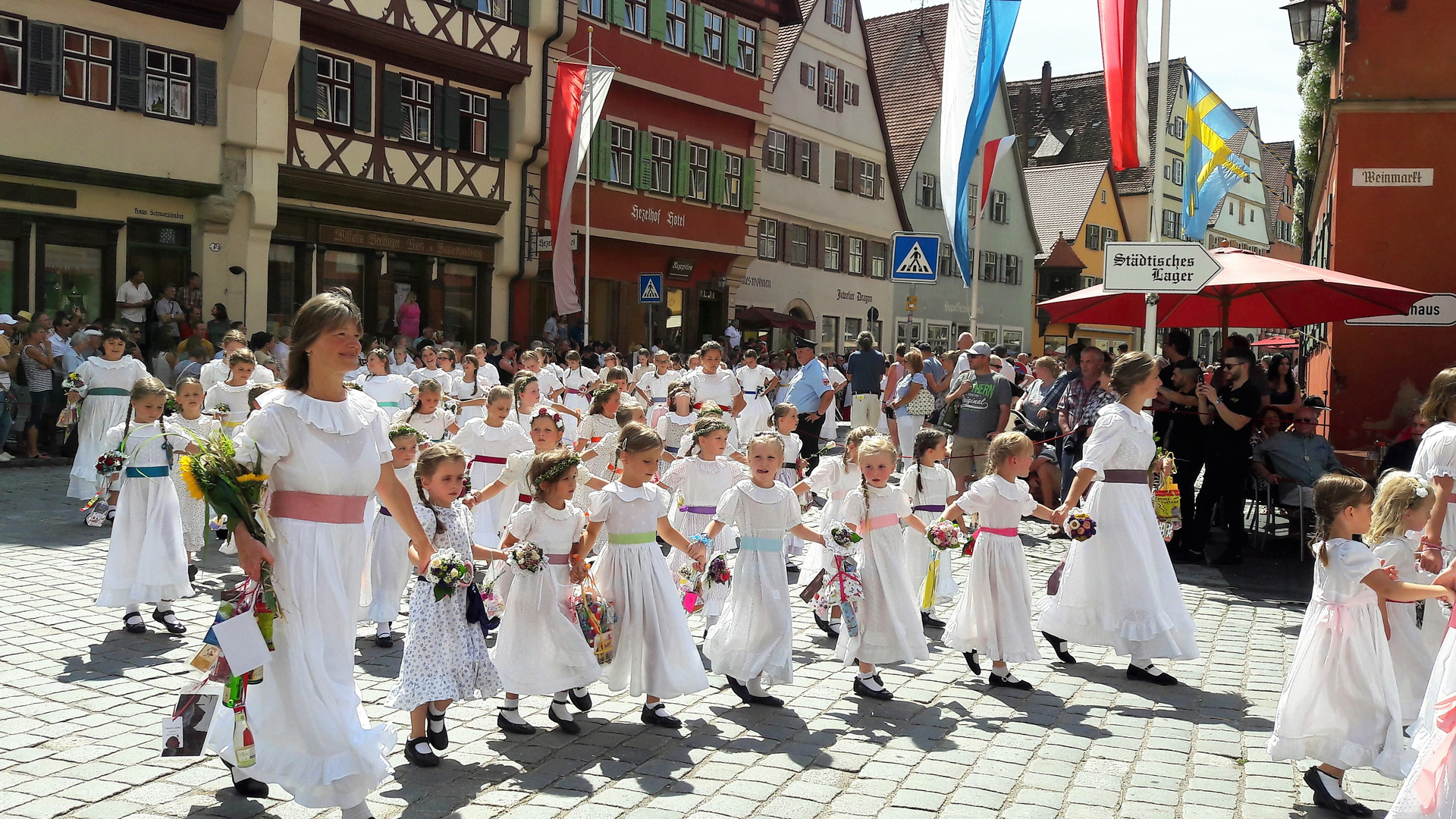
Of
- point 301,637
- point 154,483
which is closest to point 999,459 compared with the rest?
point 301,637

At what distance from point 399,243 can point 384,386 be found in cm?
1422

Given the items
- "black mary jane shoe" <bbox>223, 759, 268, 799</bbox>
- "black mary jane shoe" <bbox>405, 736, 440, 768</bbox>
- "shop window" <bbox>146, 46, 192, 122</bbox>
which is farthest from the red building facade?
"black mary jane shoe" <bbox>223, 759, 268, 799</bbox>

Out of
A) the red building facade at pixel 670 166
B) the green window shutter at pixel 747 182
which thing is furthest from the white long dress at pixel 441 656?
the green window shutter at pixel 747 182

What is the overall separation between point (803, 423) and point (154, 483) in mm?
9332

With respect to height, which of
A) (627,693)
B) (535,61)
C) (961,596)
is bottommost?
(627,693)

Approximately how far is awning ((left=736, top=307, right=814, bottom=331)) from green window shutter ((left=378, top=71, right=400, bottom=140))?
1415 centimetres

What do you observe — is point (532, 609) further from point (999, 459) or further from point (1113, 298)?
point (1113, 298)

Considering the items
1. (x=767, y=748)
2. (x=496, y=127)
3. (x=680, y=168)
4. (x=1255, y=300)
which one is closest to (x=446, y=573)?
(x=767, y=748)

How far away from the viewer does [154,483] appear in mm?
8703

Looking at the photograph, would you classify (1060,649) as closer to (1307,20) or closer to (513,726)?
(513,726)

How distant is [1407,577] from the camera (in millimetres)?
6043

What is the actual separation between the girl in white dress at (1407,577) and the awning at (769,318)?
3173 cm

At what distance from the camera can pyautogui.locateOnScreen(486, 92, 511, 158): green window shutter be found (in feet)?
93.8

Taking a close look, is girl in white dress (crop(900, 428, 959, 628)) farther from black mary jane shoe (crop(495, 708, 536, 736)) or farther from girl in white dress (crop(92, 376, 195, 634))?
girl in white dress (crop(92, 376, 195, 634))
